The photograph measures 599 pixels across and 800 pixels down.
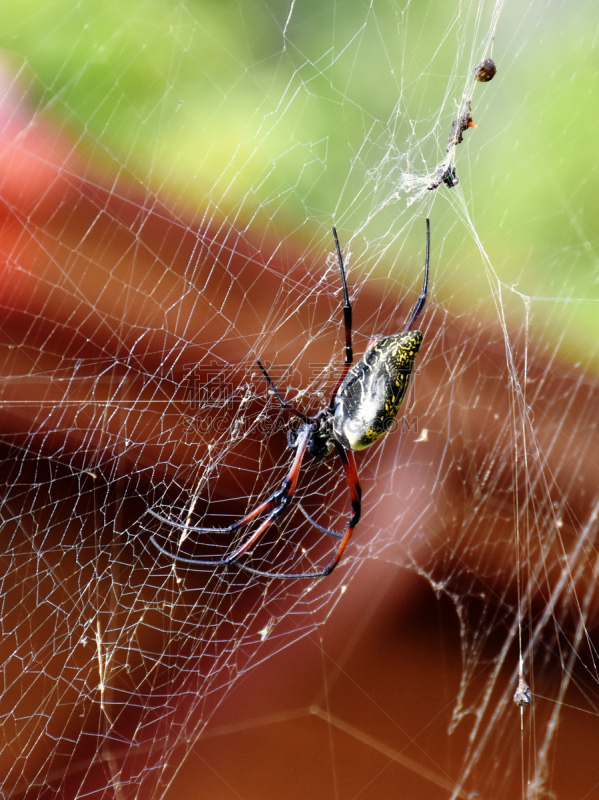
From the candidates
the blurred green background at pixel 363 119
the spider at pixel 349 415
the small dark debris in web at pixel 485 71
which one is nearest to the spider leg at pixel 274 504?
the spider at pixel 349 415

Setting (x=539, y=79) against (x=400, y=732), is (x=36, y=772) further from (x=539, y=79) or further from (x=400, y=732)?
(x=539, y=79)

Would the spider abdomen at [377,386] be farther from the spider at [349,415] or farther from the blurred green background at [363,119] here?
the blurred green background at [363,119]

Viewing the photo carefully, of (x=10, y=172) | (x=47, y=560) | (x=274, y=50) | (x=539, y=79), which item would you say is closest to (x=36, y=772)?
(x=47, y=560)

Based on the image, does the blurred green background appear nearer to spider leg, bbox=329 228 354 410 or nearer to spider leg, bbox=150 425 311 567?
spider leg, bbox=329 228 354 410

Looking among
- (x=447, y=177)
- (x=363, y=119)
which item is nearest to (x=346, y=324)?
(x=447, y=177)

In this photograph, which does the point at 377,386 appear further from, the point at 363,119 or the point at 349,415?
the point at 363,119

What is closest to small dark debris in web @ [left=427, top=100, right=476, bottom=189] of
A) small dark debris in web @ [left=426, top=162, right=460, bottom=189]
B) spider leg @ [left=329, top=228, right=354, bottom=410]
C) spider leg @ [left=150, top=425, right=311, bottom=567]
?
small dark debris in web @ [left=426, top=162, right=460, bottom=189]

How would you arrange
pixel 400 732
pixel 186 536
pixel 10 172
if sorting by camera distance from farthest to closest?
Answer: pixel 400 732 < pixel 186 536 < pixel 10 172
